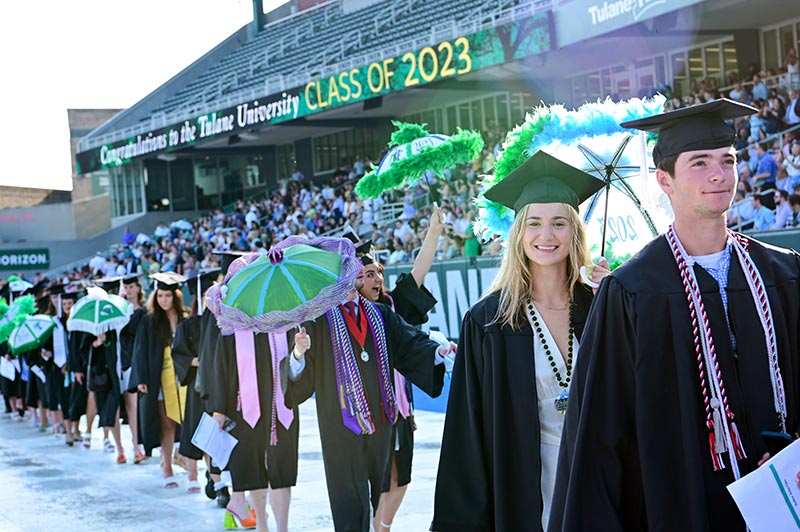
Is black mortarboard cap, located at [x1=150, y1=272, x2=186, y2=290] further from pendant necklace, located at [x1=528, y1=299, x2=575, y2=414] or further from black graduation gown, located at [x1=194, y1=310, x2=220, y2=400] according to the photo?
pendant necklace, located at [x1=528, y1=299, x2=575, y2=414]

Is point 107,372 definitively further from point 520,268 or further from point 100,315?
point 520,268

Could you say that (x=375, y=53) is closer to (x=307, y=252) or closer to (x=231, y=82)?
(x=231, y=82)

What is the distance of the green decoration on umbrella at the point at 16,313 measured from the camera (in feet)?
54.0

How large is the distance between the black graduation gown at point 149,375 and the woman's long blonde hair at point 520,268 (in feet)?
22.5


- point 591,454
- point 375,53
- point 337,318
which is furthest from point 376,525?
point 375,53

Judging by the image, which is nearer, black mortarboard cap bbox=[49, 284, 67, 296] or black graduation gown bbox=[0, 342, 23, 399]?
black mortarboard cap bbox=[49, 284, 67, 296]

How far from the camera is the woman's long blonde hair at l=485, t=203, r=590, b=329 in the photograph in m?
4.53

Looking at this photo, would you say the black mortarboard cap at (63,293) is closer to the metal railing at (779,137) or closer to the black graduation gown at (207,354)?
the black graduation gown at (207,354)

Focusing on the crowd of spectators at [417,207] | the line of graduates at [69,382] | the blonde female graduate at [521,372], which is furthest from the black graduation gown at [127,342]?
the blonde female graduate at [521,372]

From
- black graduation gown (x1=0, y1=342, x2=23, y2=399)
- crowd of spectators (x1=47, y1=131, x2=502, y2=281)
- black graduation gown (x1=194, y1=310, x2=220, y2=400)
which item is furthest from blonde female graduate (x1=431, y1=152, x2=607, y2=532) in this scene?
black graduation gown (x1=0, y1=342, x2=23, y2=399)

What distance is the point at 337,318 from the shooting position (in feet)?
21.9

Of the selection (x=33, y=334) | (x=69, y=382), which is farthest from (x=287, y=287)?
(x=33, y=334)

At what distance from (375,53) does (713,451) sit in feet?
81.7

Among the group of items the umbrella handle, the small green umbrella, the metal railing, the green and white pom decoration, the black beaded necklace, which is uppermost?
the metal railing
